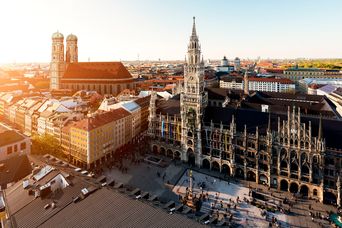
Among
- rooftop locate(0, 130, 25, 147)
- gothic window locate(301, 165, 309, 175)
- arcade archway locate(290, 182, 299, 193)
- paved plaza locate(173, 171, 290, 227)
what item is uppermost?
rooftop locate(0, 130, 25, 147)

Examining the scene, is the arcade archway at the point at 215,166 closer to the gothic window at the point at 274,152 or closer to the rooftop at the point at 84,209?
the gothic window at the point at 274,152

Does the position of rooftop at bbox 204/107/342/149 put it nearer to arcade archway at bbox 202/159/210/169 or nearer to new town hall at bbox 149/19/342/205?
new town hall at bbox 149/19/342/205

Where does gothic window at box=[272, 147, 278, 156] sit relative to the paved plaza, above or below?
above

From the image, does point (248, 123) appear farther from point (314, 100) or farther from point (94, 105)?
point (94, 105)

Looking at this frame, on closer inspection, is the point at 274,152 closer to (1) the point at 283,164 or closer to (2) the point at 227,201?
(1) the point at 283,164

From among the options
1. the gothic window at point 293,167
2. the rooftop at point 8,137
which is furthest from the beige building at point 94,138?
the gothic window at point 293,167

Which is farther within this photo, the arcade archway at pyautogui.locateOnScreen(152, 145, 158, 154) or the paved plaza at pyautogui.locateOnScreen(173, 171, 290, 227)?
the arcade archway at pyautogui.locateOnScreen(152, 145, 158, 154)

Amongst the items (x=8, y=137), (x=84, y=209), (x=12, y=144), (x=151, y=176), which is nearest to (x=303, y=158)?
(x=151, y=176)

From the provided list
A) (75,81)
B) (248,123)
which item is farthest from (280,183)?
(75,81)

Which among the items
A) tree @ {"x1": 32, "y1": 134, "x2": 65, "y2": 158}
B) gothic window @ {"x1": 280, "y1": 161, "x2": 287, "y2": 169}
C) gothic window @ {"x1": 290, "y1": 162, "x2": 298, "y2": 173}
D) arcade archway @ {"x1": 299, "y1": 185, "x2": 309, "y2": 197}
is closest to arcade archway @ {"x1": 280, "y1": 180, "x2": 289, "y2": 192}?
arcade archway @ {"x1": 299, "y1": 185, "x2": 309, "y2": 197}
